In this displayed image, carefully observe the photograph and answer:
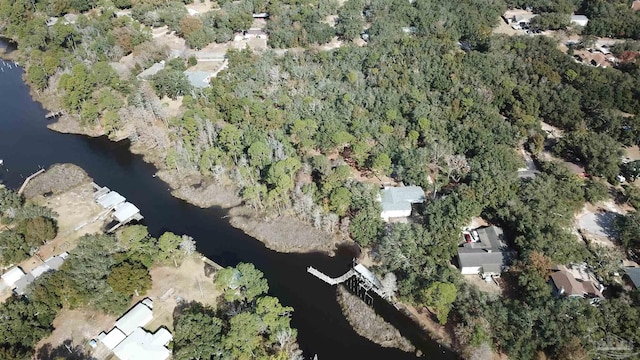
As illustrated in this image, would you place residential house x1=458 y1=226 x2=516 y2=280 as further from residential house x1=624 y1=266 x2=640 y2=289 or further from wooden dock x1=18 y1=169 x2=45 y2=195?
wooden dock x1=18 y1=169 x2=45 y2=195

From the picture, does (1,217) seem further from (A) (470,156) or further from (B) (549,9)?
(B) (549,9)

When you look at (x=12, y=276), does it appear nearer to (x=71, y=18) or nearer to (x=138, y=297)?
(x=138, y=297)

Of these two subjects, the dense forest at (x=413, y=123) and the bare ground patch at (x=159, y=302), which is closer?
the bare ground patch at (x=159, y=302)

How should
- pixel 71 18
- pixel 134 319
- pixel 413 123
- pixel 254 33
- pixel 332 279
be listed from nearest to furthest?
1. pixel 134 319
2. pixel 332 279
3. pixel 413 123
4. pixel 254 33
5. pixel 71 18

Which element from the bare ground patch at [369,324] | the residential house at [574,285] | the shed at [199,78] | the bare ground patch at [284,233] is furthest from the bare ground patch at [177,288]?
the shed at [199,78]

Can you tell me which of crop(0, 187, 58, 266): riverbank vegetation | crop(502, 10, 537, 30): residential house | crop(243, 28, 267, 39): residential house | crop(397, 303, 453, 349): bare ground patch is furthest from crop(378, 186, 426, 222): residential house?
crop(502, 10, 537, 30): residential house

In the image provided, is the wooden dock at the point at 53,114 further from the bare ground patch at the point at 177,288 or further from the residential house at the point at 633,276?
the residential house at the point at 633,276

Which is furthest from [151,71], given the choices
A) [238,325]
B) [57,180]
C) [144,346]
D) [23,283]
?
[238,325]
